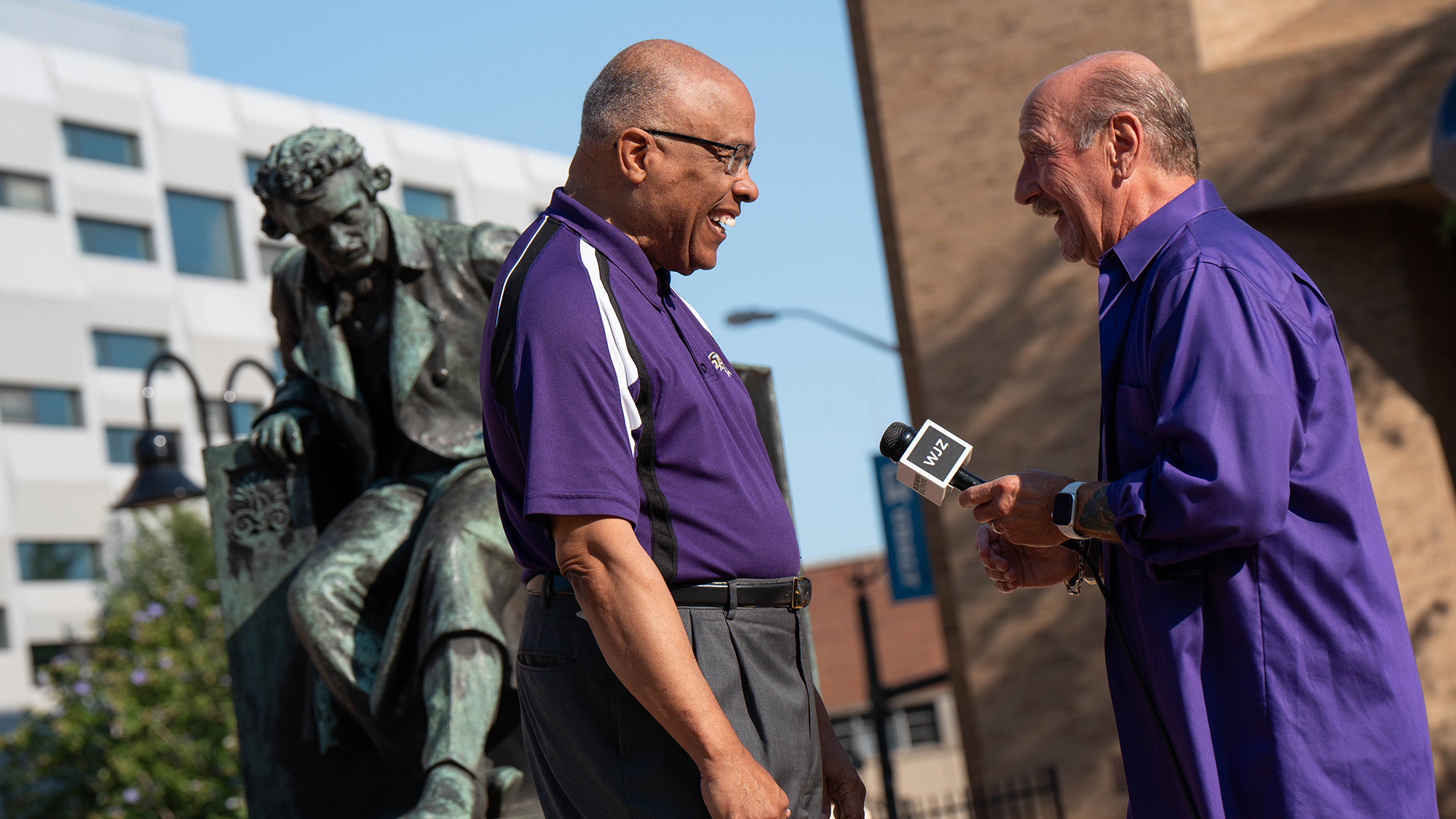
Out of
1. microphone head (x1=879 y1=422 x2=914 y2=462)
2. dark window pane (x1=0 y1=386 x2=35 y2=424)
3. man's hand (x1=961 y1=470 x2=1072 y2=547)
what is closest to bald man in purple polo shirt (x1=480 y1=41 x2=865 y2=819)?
microphone head (x1=879 y1=422 x2=914 y2=462)

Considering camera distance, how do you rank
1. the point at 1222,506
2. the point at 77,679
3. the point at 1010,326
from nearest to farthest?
the point at 1222,506, the point at 1010,326, the point at 77,679

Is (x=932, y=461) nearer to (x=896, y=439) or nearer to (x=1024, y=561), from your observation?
(x=896, y=439)

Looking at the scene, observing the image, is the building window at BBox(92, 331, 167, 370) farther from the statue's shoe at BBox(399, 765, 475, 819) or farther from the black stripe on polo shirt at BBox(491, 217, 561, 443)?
the black stripe on polo shirt at BBox(491, 217, 561, 443)

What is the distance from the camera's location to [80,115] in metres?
43.3

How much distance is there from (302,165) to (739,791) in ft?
8.86

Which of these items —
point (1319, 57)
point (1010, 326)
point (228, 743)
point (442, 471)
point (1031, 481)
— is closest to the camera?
point (1031, 481)

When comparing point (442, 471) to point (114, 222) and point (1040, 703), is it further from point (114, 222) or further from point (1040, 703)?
point (114, 222)

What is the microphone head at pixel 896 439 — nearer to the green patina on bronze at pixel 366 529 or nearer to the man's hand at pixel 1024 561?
the man's hand at pixel 1024 561

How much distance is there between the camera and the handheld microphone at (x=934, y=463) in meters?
2.66

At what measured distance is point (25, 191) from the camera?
4200 centimetres

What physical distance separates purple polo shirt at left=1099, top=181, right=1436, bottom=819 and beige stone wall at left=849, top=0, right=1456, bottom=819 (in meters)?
10.9

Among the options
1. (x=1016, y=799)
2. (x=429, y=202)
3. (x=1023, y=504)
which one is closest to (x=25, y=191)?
(x=429, y=202)

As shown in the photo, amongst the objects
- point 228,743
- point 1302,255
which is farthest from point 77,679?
point 1302,255

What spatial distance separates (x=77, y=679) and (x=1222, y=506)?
21951mm
